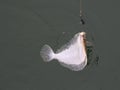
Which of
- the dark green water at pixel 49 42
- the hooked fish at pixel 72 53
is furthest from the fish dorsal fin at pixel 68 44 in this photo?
the dark green water at pixel 49 42

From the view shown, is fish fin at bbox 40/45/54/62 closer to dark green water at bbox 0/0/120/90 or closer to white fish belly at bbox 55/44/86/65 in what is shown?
white fish belly at bbox 55/44/86/65

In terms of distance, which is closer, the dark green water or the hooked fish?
the hooked fish

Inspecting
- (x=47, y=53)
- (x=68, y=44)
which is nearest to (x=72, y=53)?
(x=68, y=44)

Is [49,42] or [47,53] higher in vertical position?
[49,42]

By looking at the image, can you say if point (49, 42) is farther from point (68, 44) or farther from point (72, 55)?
point (72, 55)

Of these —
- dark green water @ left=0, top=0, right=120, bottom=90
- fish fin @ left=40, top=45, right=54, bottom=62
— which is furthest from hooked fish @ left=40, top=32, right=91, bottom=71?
dark green water @ left=0, top=0, right=120, bottom=90

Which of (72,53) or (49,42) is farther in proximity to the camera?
(49,42)

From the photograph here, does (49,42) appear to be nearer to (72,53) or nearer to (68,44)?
(68,44)
